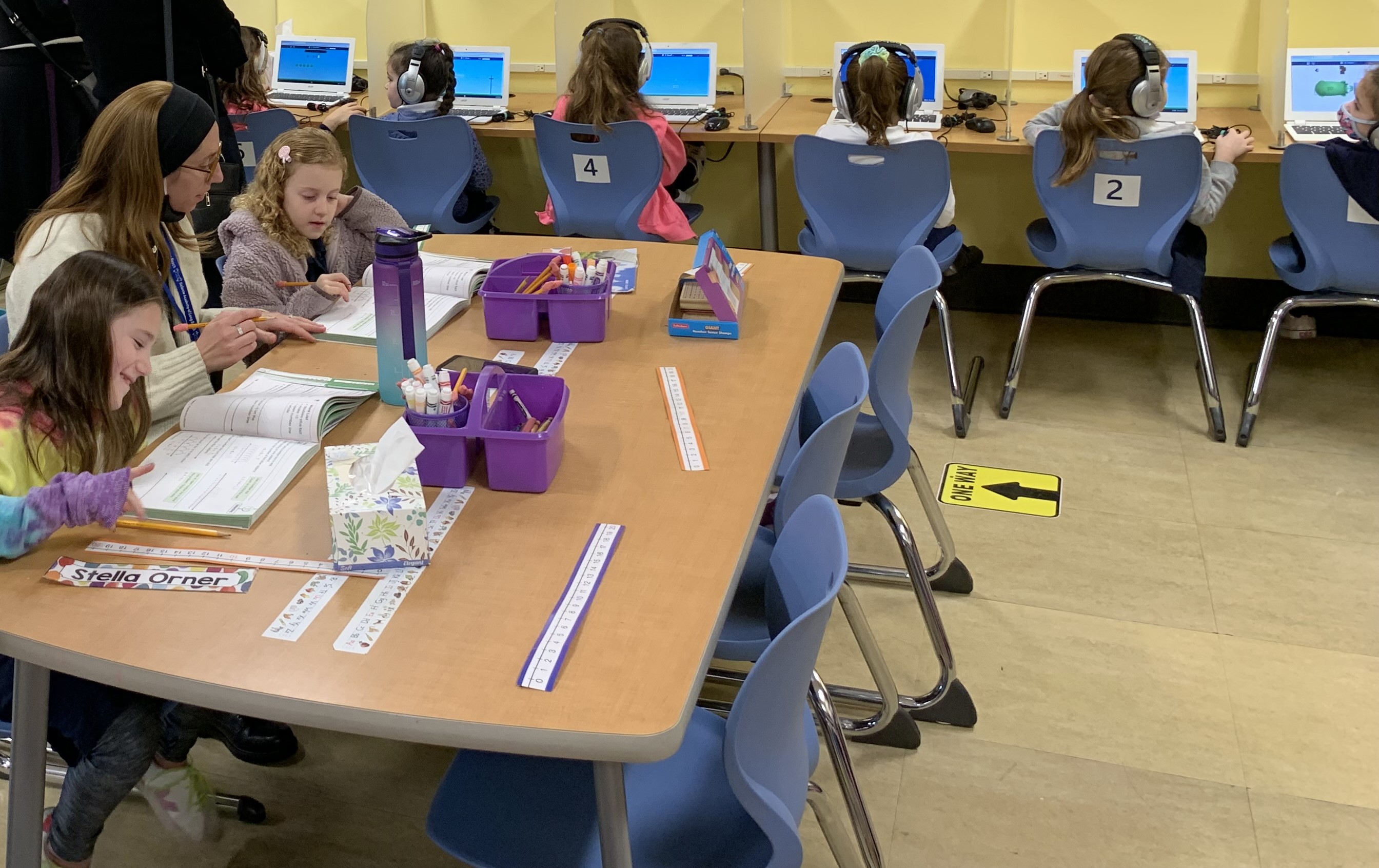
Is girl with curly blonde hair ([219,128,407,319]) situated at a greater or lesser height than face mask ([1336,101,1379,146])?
lesser

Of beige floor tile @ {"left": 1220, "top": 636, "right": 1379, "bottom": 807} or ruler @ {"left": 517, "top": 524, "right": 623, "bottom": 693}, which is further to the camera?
beige floor tile @ {"left": 1220, "top": 636, "right": 1379, "bottom": 807}

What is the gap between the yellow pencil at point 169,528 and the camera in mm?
1489

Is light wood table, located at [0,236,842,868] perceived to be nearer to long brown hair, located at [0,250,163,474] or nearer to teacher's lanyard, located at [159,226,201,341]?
long brown hair, located at [0,250,163,474]

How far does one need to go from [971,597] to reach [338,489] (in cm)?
155

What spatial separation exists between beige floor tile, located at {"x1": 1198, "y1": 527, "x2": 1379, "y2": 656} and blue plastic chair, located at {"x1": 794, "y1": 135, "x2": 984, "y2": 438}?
822 millimetres

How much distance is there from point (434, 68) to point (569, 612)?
3084 millimetres

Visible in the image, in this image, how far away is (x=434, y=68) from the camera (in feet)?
13.0

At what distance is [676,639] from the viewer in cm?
129

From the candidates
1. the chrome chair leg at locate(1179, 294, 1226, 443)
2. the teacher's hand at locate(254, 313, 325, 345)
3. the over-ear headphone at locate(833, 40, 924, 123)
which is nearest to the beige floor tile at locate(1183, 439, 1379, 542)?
the chrome chair leg at locate(1179, 294, 1226, 443)

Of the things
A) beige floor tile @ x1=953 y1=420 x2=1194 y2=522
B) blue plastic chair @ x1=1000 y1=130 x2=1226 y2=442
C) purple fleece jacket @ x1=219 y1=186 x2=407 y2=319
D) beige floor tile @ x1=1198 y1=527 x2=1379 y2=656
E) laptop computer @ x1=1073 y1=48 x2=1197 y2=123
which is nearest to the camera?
purple fleece jacket @ x1=219 y1=186 x2=407 y2=319

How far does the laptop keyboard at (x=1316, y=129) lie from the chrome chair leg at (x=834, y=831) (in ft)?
9.41

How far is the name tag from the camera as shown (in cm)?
315

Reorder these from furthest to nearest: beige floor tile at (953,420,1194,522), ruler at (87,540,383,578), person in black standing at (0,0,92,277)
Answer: person in black standing at (0,0,92,277) → beige floor tile at (953,420,1194,522) → ruler at (87,540,383,578)

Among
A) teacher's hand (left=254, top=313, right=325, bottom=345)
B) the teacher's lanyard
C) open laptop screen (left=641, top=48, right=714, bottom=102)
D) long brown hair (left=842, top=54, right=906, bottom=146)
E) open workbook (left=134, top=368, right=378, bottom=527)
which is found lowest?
open workbook (left=134, top=368, right=378, bottom=527)
